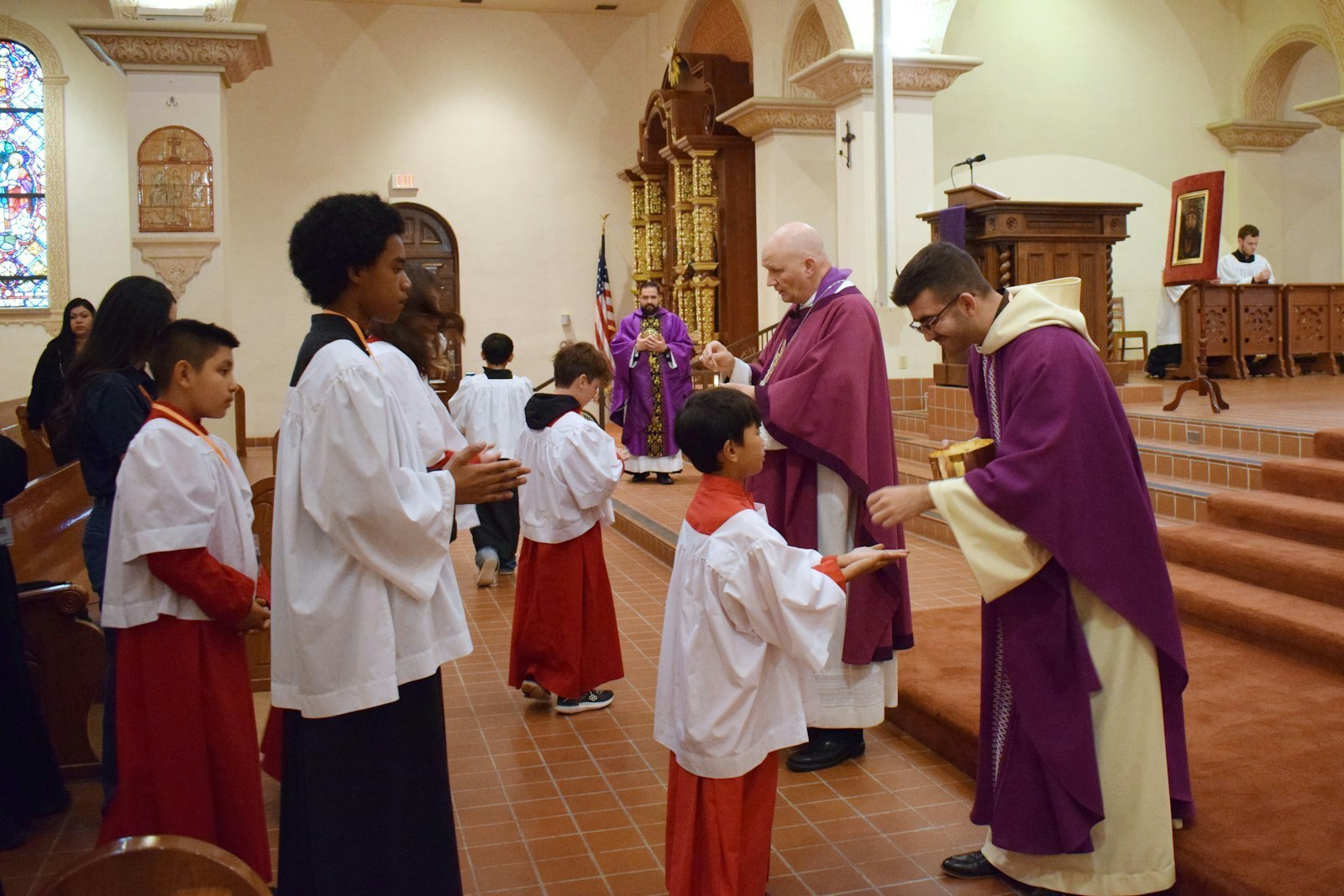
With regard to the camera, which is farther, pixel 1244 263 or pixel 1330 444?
pixel 1244 263

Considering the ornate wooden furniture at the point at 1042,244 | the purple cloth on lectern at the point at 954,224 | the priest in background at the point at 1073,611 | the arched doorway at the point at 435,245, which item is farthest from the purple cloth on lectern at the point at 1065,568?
the arched doorway at the point at 435,245

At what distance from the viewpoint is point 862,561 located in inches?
111

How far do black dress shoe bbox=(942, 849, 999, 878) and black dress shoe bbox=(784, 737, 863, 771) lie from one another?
854 mm

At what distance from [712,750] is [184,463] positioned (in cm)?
146

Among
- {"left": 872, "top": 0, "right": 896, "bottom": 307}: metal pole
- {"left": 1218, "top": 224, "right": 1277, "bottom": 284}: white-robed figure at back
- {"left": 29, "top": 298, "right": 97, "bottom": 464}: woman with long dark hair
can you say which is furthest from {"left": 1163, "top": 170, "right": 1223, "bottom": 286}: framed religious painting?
{"left": 29, "top": 298, "right": 97, "bottom": 464}: woman with long dark hair

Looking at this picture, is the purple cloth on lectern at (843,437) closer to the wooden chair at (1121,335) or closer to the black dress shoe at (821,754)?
the black dress shoe at (821,754)

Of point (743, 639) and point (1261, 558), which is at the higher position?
point (743, 639)

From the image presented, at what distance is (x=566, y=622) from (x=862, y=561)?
2.21 metres

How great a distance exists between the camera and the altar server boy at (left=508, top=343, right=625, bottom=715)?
4.80 m

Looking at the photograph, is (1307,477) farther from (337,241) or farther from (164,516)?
(164,516)

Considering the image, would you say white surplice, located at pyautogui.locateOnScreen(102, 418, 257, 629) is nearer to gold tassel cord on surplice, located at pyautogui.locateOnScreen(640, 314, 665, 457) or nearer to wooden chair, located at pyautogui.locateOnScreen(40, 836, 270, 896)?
wooden chair, located at pyautogui.locateOnScreen(40, 836, 270, 896)

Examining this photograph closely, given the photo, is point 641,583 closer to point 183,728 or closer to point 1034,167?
point 183,728

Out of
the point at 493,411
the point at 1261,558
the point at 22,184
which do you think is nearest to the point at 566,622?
the point at 493,411

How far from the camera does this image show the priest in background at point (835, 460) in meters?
3.96
